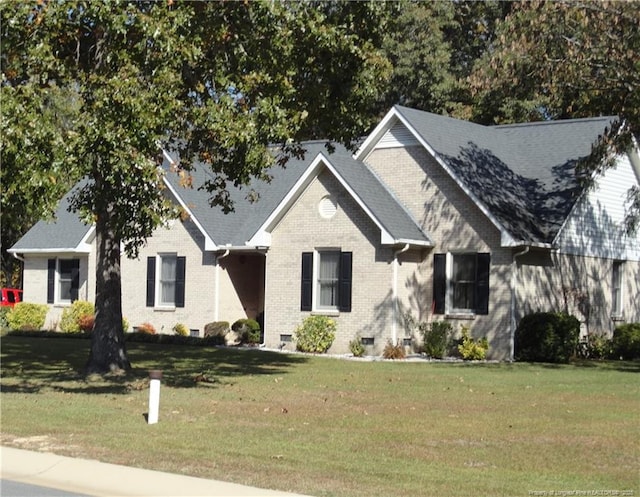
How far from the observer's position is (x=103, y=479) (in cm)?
1153

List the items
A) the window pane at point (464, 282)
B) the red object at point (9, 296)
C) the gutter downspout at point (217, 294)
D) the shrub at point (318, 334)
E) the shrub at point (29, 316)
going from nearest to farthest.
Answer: the window pane at point (464, 282)
the shrub at point (318, 334)
the gutter downspout at point (217, 294)
the shrub at point (29, 316)
the red object at point (9, 296)

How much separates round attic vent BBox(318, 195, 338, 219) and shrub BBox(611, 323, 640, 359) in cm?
876

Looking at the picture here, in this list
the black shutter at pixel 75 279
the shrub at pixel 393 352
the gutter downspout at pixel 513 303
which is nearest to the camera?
the gutter downspout at pixel 513 303

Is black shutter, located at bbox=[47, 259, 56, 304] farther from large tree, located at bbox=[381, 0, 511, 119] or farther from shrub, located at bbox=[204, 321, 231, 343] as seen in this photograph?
large tree, located at bbox=[381, 0, 511, 119]

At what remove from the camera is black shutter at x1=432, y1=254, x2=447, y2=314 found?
96.5 ft

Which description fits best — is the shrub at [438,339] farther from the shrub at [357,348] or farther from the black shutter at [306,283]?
the black shutter at [306,283]

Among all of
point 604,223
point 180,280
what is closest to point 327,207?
point 180,280

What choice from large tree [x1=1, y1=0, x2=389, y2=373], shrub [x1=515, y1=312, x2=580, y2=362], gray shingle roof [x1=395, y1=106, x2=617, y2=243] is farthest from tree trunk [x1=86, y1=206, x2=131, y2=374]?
shrub [x1=515, y1=312, x2=580, y2=362]

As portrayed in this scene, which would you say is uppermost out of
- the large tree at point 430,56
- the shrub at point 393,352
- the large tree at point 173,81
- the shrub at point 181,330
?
the large tree at point 430,56

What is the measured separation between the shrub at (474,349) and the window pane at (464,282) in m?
1.08

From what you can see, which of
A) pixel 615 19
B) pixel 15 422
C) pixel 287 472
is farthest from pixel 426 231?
pixel 287 472

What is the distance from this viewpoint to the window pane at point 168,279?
35.4 meters

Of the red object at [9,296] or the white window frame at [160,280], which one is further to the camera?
the red object at [9,296]

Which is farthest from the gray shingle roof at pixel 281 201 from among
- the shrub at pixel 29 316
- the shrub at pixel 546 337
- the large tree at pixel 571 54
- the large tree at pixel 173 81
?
the shrub at pixel 29 316
